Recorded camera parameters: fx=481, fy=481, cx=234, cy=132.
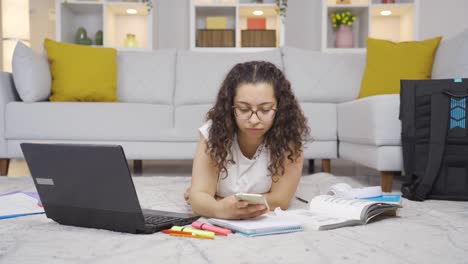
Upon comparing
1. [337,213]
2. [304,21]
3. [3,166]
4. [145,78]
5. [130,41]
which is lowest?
[3,166]

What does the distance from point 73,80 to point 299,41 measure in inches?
105

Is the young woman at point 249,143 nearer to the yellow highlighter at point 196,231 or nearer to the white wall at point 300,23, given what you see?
the yellow highlighter at point 196,231

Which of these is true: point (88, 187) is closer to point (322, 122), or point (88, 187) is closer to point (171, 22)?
point (322, 122)

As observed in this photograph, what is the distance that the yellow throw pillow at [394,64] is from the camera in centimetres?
304

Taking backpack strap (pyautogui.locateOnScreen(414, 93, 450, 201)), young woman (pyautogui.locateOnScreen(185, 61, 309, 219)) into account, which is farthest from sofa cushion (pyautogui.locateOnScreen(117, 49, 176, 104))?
backpack strap (pyautogui.locateOnScreen(414, 93, 450, 201))

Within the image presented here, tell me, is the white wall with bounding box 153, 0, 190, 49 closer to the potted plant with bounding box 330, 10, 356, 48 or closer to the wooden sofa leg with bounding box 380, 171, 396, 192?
the potted plant with bounding box 330, 10, 356, 48

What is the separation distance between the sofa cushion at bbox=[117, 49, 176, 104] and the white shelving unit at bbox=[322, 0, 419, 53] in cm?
182

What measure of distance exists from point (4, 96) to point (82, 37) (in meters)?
1.85

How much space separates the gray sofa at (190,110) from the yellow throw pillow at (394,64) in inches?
2.8

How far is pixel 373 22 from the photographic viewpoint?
16.0ft

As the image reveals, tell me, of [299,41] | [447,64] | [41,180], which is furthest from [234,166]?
[299,41]

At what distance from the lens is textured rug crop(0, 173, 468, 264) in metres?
1.11

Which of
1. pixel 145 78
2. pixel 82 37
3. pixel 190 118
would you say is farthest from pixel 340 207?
pixel 82 37

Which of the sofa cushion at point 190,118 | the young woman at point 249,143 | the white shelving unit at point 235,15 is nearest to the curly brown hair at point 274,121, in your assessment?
the young woman at point 249,143
